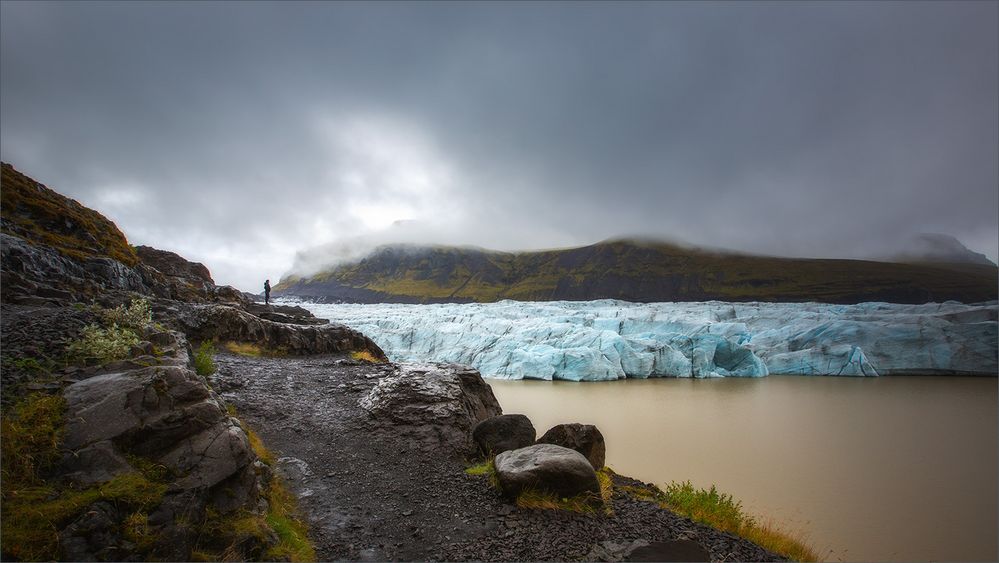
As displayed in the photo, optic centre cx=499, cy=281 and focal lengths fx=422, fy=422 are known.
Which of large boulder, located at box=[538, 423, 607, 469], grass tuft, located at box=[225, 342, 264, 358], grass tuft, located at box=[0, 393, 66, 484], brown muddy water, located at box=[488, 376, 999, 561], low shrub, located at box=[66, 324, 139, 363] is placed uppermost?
low shrub, located at box=[66, 324, 139, 363]

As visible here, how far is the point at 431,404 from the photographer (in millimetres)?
10227

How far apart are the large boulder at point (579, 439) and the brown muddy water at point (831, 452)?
4830 millimetres

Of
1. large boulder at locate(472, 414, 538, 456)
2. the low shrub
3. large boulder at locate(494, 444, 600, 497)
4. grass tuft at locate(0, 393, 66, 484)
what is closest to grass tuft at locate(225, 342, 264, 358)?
the low shrub

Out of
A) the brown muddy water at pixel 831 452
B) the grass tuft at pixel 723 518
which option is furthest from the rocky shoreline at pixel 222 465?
the brown muddy water at pixel 831 452

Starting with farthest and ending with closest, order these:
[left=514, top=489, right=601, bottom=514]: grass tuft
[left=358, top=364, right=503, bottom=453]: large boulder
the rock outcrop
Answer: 1. [left=358, top=364, right=503, bottom=453]: large boulder
2. [left=514, top=489, right=601, bottom=514]: grass tuft
3. the rock outcrop

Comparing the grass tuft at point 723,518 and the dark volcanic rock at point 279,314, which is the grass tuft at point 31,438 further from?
the dark volcanic rock at point 279,314

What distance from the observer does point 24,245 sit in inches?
437

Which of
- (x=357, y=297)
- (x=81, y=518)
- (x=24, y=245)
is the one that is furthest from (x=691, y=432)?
(x=357, y=297)

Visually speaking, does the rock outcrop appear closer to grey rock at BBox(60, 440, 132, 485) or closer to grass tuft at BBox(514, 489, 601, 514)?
grey rock at BBox(60, 440, 132, 485)

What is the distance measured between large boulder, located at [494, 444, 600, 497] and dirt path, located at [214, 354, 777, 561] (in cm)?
33

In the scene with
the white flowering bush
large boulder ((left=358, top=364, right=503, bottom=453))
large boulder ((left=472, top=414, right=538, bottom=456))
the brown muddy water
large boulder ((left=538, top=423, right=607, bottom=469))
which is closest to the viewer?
the white flowering bush

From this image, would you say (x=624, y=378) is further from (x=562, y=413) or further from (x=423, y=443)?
(x=423, y=443)

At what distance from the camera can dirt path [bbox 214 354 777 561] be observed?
546 centimetres

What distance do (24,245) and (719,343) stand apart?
1704 inches
